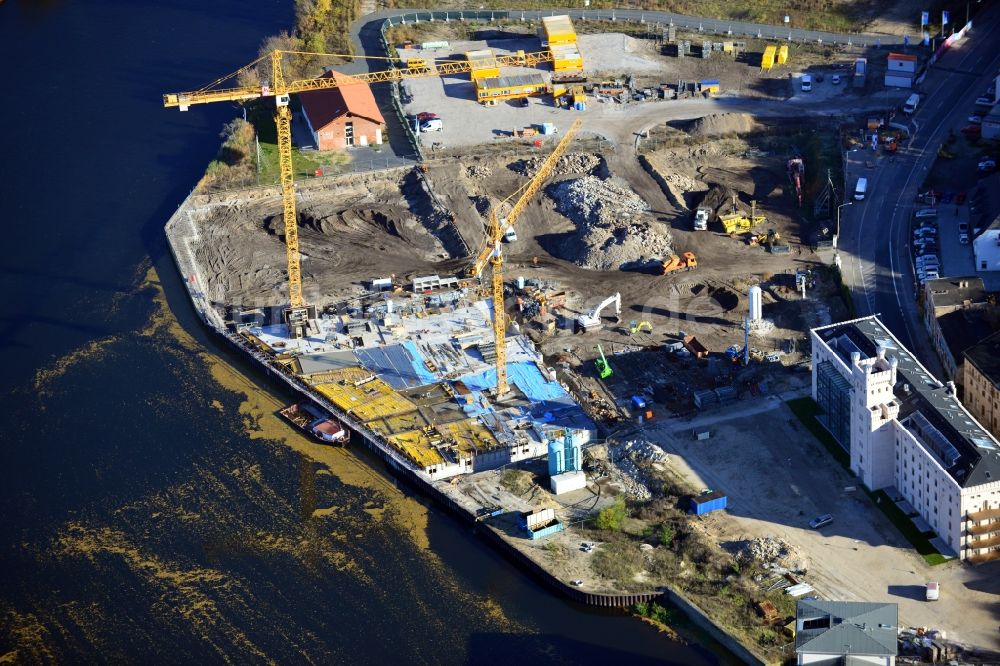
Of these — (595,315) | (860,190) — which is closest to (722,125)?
(860,190)

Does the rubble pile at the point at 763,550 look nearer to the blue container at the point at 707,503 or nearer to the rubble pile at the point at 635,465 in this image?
the blue container at the point at 707,503

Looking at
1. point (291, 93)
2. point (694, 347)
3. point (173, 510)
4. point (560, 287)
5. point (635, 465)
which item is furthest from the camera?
point (291, 93)

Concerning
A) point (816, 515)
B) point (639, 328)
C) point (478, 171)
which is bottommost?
point (816, 515)

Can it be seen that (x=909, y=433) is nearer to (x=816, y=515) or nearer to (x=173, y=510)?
(x=816, y=515)

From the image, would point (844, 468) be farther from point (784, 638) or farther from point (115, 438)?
point (115, 438)

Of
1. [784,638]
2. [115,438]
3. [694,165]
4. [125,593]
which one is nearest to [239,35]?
[694,165]

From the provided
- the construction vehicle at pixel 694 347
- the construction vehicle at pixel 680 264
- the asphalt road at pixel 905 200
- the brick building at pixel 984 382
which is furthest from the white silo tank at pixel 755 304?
the brick building at pixel 984 382

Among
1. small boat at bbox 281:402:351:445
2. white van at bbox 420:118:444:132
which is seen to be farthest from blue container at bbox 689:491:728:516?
white van at bbox 420:118:444:132
